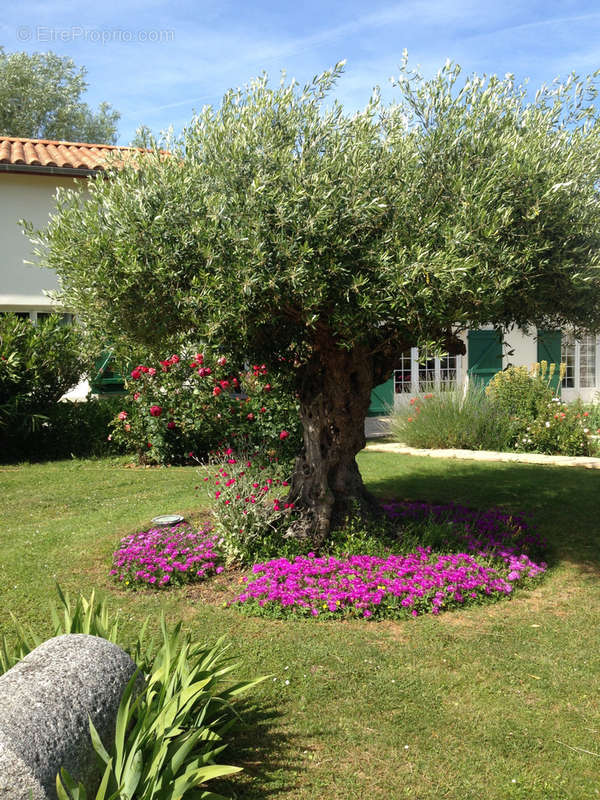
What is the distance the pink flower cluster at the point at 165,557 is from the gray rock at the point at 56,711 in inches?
110

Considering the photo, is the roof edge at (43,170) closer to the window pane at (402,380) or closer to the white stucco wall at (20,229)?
the white stucco wall at (20,229)

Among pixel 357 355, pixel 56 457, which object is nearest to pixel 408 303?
pixel 357 355

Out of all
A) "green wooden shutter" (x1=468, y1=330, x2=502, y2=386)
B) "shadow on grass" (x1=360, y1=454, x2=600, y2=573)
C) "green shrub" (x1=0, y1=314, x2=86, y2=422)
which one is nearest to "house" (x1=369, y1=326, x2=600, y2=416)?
"green wooden shutter" (x1=468, y1=330, x2=502, y2=386)

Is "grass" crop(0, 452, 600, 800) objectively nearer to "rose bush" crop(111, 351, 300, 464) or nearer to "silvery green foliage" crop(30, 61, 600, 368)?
"silvery green foliage" crop(30, 61, 600, 368)

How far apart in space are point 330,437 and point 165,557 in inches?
77.3

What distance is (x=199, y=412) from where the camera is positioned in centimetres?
1124

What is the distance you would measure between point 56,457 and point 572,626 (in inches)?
378

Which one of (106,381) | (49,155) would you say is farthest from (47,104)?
(106,381)

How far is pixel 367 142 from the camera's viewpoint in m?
5.48

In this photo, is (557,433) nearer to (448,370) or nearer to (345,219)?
(448,370)

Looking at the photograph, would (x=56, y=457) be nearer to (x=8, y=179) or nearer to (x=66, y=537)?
(x=66, y=537)

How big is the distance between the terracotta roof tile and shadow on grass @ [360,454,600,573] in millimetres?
8439

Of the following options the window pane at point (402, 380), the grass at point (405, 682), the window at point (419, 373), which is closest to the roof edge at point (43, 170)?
the window at point (419, 373)

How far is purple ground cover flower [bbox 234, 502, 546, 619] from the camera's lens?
5.40 meters
